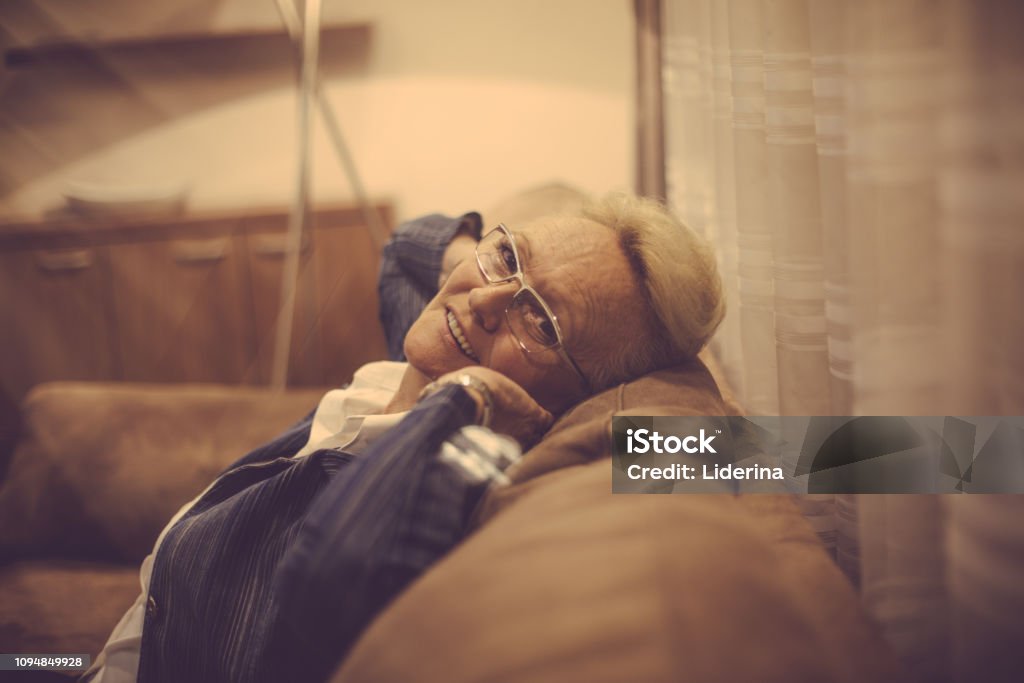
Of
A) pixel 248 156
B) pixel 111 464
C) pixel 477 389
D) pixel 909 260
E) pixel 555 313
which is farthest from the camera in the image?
pixel 248 156

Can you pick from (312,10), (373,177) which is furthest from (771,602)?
(373,177)

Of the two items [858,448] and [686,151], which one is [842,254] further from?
[686,151]

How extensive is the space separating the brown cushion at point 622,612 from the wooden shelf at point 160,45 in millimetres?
2368

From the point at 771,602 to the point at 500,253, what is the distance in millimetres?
614

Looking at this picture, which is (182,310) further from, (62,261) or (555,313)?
(555,313)

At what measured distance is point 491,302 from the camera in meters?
0.81

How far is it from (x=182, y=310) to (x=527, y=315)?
1738 millimetres

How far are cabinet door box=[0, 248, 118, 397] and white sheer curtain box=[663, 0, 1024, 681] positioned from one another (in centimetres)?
219

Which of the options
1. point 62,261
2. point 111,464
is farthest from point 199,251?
point 111,464

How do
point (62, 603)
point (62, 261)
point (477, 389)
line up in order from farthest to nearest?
point (62, 261) < point (62, 603) < point (477, 389)

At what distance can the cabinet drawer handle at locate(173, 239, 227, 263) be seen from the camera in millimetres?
2080

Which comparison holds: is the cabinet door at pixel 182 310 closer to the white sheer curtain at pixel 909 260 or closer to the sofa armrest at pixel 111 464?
the sofa armrest at pixel 111 464

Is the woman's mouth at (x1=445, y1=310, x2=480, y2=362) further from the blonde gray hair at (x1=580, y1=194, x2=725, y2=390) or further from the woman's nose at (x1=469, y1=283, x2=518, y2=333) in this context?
the blonde gray hair at (x1=580, y1=194, x2=725, y2=390)

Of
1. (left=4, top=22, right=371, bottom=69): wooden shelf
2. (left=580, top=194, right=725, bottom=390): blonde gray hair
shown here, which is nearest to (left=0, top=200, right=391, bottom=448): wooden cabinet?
(left=4, top=22, right=371, bottom=69): wooden shelf
